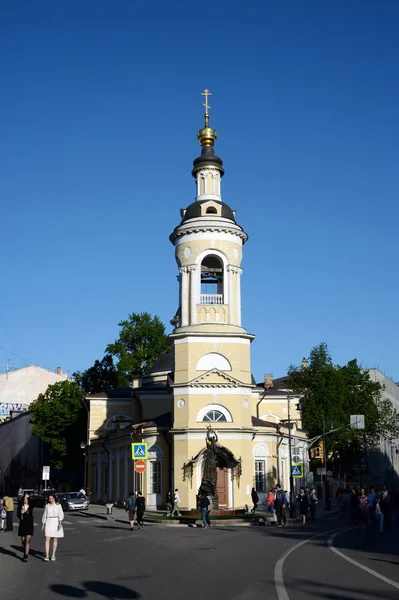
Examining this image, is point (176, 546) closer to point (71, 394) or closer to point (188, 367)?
point (188, 367)

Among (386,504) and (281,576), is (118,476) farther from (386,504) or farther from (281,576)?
(281,576)

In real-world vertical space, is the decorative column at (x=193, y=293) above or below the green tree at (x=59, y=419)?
above

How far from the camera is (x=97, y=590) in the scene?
12.8 meters

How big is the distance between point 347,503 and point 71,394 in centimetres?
3333

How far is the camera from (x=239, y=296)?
1793 inches

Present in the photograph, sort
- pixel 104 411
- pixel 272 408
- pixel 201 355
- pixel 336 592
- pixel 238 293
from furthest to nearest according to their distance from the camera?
1. pixel 104 411
2. pixel 272 408
3. pixel 238 293
4. pixel 201 355
5. pixel 336 592

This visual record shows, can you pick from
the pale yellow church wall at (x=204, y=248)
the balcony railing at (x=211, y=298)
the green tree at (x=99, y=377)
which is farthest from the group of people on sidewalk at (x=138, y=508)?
the green tree at (x=99, y=377)

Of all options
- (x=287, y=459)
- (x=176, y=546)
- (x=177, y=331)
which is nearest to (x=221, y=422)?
(x=177, y=331)

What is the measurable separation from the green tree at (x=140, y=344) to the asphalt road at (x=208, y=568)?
150 feet

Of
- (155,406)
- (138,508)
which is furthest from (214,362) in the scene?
(138,508)

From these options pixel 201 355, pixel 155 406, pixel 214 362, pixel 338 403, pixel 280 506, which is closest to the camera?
pixel 280 506

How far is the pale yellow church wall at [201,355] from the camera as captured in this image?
43656mm

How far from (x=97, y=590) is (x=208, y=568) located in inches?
131

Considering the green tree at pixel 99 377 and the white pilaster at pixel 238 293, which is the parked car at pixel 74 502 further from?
the green tree at pixel 99 377
